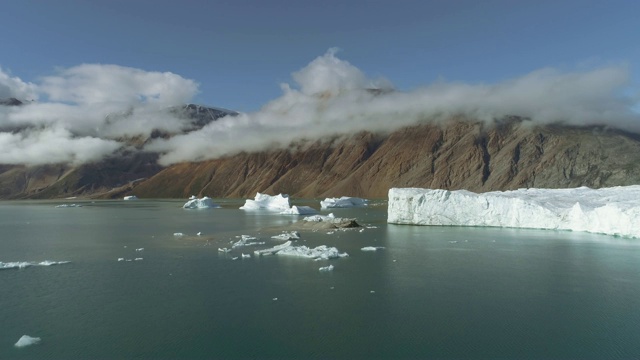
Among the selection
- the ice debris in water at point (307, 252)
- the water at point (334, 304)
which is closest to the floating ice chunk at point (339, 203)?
the water at point (334, 304)

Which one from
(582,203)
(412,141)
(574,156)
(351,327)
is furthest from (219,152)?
(351,327)

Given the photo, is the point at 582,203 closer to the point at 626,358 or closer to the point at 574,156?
the point at 626,358

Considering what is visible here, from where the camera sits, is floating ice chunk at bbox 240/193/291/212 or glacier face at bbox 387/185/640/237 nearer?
glacier face at bbox 387/185/640/237

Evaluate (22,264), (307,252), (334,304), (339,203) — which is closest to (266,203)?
(339,203)

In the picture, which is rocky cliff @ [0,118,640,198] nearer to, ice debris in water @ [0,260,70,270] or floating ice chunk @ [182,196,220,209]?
floating ice chunk @ [182,196,220,209]

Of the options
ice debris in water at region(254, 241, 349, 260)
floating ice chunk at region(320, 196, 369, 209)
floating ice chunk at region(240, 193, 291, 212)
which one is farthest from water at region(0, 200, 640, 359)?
floating ice chunk at region(320, 196, 369, 209)

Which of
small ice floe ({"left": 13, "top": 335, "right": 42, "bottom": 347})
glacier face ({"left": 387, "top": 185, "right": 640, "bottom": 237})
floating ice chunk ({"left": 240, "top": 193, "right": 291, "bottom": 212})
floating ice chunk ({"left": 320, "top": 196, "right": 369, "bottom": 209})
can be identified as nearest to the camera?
small ice floe ({"left": 13, "top": 335, "right": 42, "bottom": 347})
